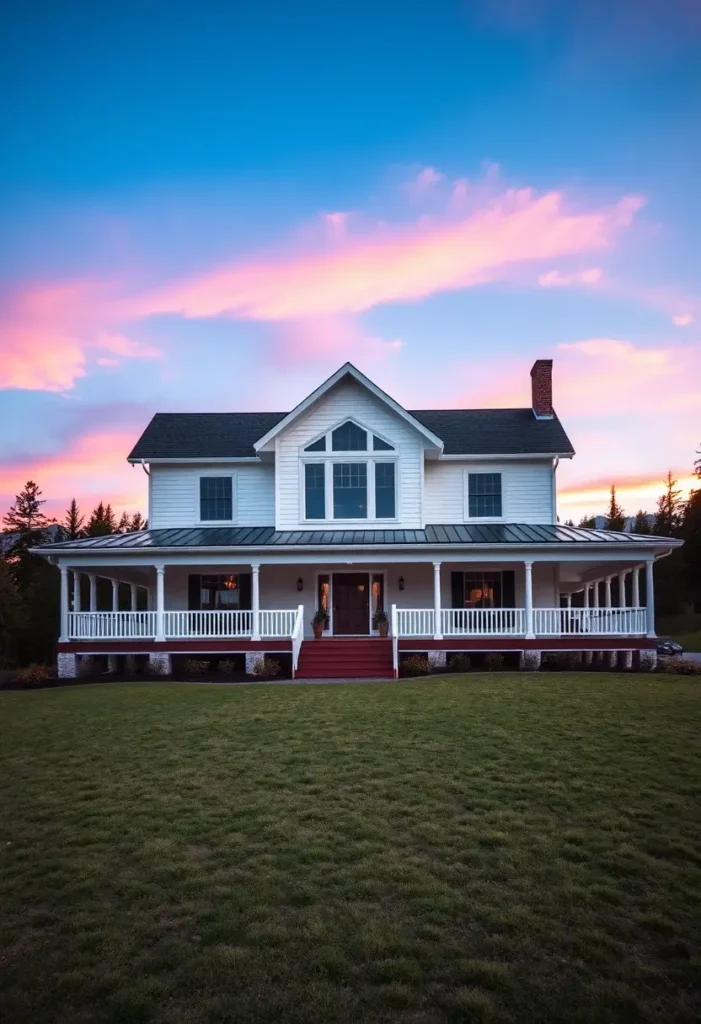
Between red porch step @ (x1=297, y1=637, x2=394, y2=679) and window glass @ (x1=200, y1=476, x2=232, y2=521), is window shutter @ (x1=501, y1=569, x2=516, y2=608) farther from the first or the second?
window glass @ (x1=200, y1=476, x2=232, y2=521)

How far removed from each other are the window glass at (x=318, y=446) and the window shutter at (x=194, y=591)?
6.08 metres

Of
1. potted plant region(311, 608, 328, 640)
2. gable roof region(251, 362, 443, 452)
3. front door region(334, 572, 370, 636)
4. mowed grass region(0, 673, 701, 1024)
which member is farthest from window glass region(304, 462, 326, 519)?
mowed grass region(0, 673, 701, 1024)

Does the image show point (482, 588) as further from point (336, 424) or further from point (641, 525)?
point (641, 525)

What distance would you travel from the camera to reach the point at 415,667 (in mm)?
18359

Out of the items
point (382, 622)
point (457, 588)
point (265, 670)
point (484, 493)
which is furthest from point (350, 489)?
point (265, 670)

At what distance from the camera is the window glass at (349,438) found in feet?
72.2

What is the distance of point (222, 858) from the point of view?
5703mm

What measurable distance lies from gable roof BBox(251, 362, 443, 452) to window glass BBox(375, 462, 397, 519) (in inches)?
64.1

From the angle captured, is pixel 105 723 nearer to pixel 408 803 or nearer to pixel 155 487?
pixel 408 803

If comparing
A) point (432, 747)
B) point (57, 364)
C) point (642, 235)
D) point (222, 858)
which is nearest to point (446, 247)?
point (642, 235)

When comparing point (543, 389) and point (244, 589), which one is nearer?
point (244, 589)

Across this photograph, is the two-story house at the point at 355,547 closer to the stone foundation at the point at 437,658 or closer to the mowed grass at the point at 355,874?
the stone foundation at the point at 437,658

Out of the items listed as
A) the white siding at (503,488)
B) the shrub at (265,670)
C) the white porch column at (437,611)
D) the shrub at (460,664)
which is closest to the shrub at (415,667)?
the shrub at (460,664)

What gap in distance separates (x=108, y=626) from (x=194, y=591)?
3.40 metres
